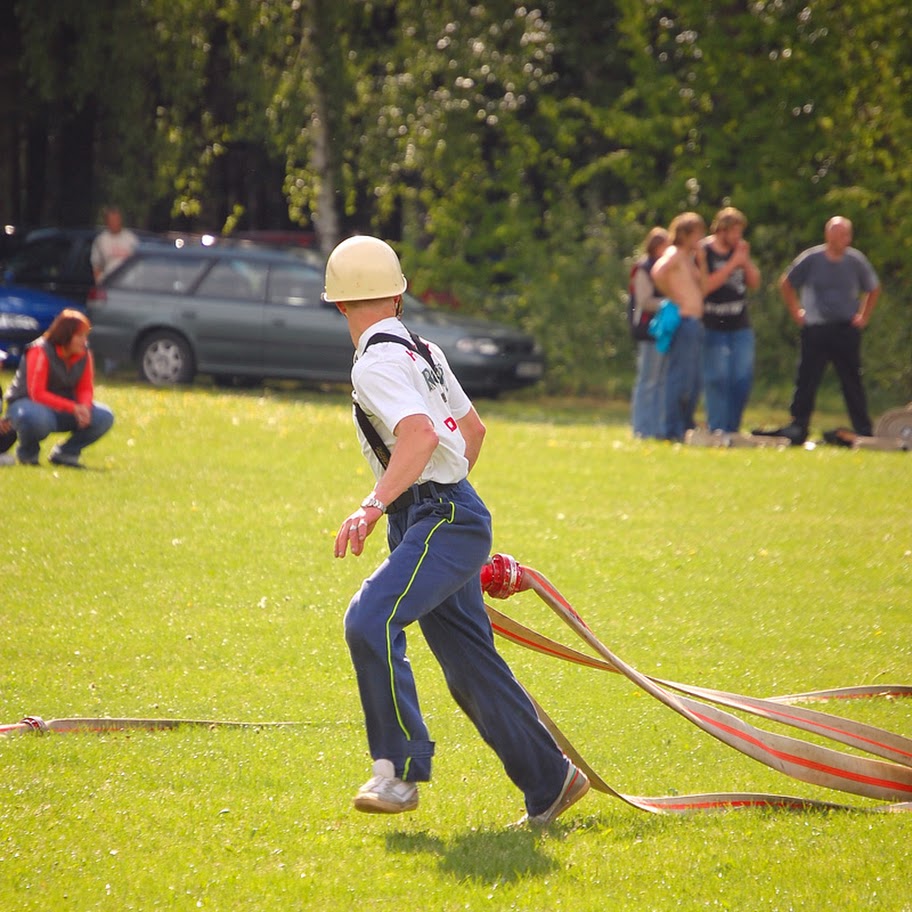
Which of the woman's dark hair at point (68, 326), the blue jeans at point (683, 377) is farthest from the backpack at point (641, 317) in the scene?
the woman's dark hair at point (68, 326)

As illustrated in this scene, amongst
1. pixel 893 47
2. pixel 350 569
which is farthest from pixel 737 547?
pixel 893 47

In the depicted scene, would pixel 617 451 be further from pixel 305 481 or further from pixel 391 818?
pixel 391 818

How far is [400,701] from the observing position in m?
4.52

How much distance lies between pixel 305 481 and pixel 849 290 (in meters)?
6.33

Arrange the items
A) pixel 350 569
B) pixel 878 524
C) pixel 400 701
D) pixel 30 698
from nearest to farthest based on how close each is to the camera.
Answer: pixel 400 701, pixel 30 698, pixel 350 569, pixel 878 524

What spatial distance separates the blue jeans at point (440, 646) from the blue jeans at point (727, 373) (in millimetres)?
10946

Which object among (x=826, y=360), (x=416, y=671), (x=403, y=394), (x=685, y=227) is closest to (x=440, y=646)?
(x=403, y=394)

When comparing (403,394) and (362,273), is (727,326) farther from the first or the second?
(403,394)

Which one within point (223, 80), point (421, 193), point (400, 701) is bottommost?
point (400, 701)

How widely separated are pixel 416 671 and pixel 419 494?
2.40 m

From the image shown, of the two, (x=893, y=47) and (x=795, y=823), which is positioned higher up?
(x=893, y=47)

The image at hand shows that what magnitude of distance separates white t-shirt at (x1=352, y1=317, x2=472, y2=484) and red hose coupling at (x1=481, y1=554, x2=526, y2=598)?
13.5 inches

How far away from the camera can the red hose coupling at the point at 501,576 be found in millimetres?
4871

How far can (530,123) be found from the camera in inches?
996
